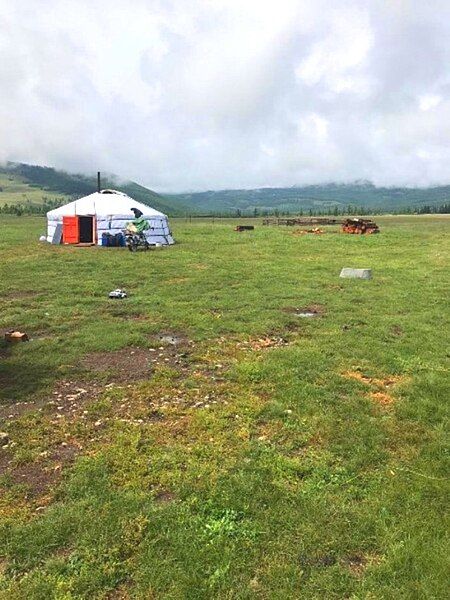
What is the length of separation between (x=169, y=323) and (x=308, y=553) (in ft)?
25.9

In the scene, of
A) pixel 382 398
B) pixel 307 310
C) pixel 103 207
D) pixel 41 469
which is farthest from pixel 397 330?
pixel 103 207

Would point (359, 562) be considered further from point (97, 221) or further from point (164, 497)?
point (97, 221)

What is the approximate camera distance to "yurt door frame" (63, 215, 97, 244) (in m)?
31.8

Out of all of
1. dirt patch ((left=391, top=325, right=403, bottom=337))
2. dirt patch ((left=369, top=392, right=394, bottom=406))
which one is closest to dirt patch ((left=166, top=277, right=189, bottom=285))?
dirt patch ((left=391, top=325, right=403, bottom=337))

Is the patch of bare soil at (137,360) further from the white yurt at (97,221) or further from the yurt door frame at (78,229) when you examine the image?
the yurt door frame at (78,229)

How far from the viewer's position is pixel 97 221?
3139 cm

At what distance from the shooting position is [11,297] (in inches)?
574

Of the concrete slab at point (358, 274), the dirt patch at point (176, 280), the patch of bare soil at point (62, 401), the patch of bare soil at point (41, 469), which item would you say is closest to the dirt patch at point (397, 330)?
the patch of bare soil at point (62, 401)

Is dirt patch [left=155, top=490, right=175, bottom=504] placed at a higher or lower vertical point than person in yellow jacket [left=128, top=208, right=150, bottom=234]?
lower

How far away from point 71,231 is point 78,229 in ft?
1.62

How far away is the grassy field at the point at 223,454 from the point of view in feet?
13.1

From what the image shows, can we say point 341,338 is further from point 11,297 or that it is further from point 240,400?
point 11,297

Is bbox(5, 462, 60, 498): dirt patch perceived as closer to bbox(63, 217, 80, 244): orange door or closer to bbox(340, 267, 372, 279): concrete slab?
bbox(340, 267, 372, 279): concrete slab

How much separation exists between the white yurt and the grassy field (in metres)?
19.2
